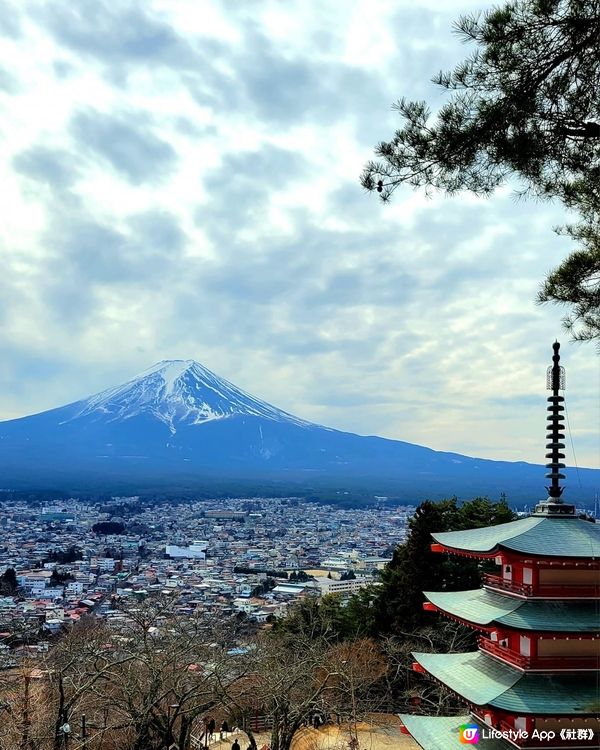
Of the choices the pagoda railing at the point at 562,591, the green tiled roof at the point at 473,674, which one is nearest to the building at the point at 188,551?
the green tiled roof at the point at 473,674

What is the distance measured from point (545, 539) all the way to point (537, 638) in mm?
1072

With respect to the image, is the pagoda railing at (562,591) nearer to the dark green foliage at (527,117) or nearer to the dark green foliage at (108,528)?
the dark green foliage at (527,117)

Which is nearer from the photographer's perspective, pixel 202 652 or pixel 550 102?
pixel 550 102

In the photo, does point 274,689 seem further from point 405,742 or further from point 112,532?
point 112,532

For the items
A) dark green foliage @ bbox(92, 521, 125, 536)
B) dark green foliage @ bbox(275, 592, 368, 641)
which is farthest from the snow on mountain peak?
dark green foliage @ bbox(275, 592, 368, 641)

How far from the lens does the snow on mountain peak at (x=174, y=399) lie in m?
172

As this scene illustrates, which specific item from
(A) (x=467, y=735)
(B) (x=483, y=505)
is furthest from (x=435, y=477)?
(A) (x=467, y=735)

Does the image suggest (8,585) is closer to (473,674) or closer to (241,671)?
(241,671)

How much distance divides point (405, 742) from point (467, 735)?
7.51 metres

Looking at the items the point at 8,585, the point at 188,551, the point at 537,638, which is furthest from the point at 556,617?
the point at 188,551

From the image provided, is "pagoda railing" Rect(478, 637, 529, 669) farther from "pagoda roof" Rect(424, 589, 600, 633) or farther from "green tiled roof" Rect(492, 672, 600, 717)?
"pagoda roof" Rect(424, 589, 600, 633)

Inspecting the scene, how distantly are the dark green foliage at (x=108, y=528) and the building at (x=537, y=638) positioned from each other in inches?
2596

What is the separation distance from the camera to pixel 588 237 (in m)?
5.29

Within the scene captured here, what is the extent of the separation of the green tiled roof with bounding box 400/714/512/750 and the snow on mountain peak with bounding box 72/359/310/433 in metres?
164
